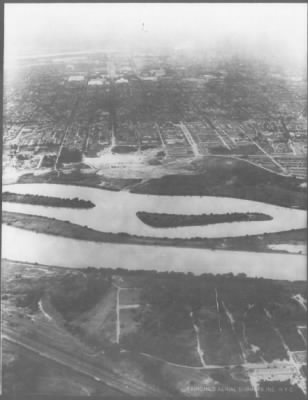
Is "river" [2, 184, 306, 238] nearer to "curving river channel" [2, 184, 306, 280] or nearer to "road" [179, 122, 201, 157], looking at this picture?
"curving river channel" [2, 184, 306, 280]

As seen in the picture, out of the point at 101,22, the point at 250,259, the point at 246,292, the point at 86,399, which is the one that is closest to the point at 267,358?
the point at 246,292

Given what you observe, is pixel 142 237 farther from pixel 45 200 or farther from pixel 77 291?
pixel 45 200

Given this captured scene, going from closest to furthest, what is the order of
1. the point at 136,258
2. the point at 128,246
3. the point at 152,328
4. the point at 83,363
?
1. the point at 83,363
2. the point at 152,328
3. the point at 136,258
4. the point at 128,246

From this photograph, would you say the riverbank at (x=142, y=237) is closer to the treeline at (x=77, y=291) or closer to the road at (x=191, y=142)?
the treeline at (x=77, y=291)

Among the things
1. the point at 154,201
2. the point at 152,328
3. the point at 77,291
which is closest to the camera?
the point at 152,328

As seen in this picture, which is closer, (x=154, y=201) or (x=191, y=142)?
(x=154, y=201)

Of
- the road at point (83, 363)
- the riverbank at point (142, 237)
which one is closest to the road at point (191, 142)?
the riverbank at point (142, 237)

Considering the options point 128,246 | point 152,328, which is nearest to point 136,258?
point 128,246
